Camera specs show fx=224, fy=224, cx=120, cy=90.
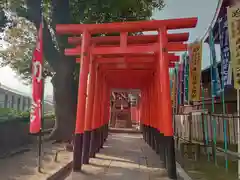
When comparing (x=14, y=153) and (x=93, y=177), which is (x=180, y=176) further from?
(x=14, y=153)

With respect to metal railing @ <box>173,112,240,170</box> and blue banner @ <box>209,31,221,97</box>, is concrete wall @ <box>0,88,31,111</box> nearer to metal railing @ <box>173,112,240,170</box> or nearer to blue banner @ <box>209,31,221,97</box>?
metal railing @ <box>173,112,240,170</box>

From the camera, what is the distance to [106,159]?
270 inches

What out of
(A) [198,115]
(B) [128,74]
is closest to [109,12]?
(B) [128,74]

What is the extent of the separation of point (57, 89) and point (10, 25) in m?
3.48

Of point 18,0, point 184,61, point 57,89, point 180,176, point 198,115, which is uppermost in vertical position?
point 18,0

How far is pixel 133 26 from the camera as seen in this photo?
5344mm

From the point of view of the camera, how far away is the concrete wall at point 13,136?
795cm

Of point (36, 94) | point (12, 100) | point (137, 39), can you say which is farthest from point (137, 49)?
point (12, 100)

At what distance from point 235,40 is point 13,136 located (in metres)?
8.26

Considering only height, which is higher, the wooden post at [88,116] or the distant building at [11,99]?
the distant building at [11,99]

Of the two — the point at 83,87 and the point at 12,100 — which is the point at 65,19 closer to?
the point at 83,87

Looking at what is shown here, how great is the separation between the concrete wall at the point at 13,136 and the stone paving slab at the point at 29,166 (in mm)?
645

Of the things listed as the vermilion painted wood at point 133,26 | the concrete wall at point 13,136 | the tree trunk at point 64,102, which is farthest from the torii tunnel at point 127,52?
the tree trunk at point 64,102

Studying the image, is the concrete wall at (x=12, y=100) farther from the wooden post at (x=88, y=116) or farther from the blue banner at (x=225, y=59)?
the blue banner at (x=225, y=59)
